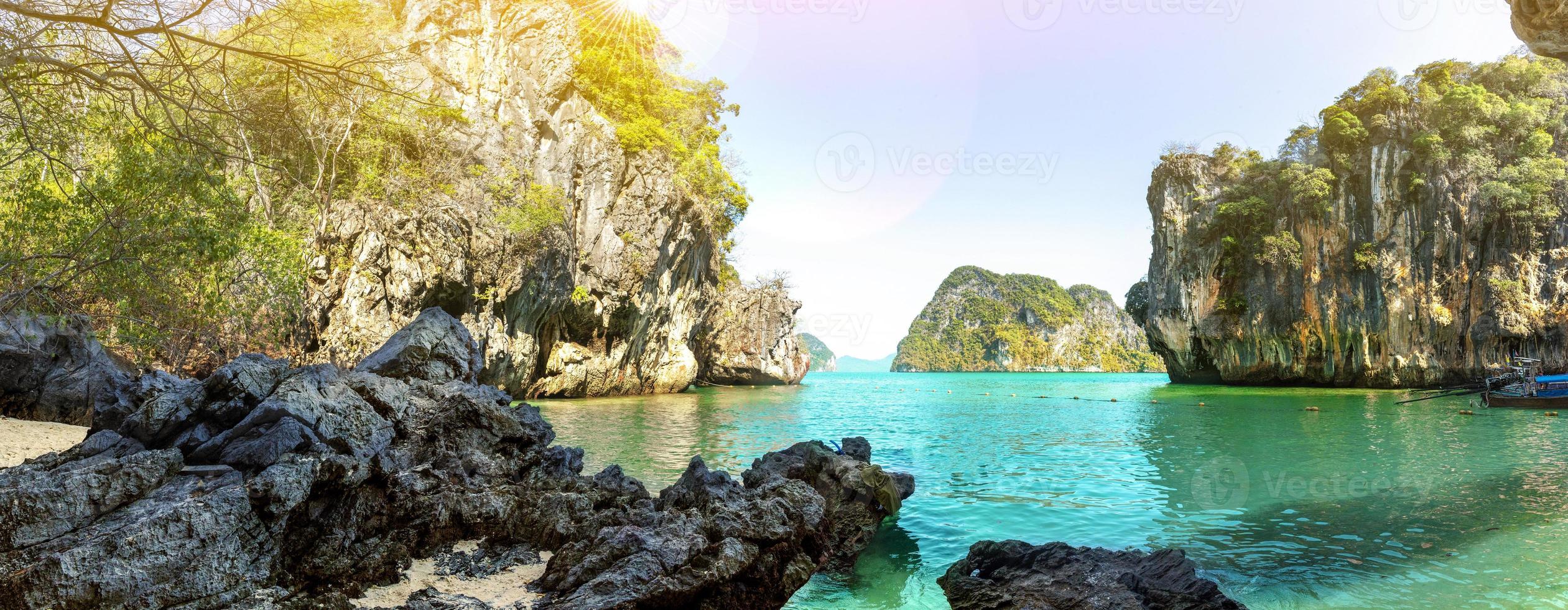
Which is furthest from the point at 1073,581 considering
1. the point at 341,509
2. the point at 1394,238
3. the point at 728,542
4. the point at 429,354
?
the point at 1394,238

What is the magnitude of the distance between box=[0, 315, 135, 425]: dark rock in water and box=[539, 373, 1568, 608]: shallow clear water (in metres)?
7.52

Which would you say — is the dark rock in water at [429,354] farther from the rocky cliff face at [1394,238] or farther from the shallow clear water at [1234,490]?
the rocky cliff face at [1394,238]

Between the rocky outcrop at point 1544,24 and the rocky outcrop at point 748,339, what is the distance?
42.4m

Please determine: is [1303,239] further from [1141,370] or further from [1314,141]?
[1141,370]

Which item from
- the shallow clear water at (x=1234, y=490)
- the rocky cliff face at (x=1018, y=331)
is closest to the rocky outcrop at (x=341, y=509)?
the shallow clear water at (x=1234, y=490)

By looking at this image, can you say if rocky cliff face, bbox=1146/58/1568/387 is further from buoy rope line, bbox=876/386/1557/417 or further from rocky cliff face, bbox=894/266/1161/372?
rocky cliff face, bbox=894/266/1161/372

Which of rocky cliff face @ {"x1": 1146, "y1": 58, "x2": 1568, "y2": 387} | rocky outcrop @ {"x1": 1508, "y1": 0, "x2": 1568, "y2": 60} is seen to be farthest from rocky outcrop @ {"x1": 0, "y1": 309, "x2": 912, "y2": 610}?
rocky cliff face @ {"x1": 1146, "y1": 58, "x2": 1568, "y2": 387}

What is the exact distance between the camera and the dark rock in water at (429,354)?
773cm

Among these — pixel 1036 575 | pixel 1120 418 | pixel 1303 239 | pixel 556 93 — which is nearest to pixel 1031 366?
pixel 1303 239

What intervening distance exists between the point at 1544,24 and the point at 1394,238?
39.3m

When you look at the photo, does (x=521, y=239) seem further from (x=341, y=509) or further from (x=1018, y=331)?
(x=1018, y=331)

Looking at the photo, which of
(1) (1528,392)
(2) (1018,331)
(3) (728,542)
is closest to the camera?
(3) (728,542)

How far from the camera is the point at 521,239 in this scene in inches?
919

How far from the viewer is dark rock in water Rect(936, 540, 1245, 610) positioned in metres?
5.06
